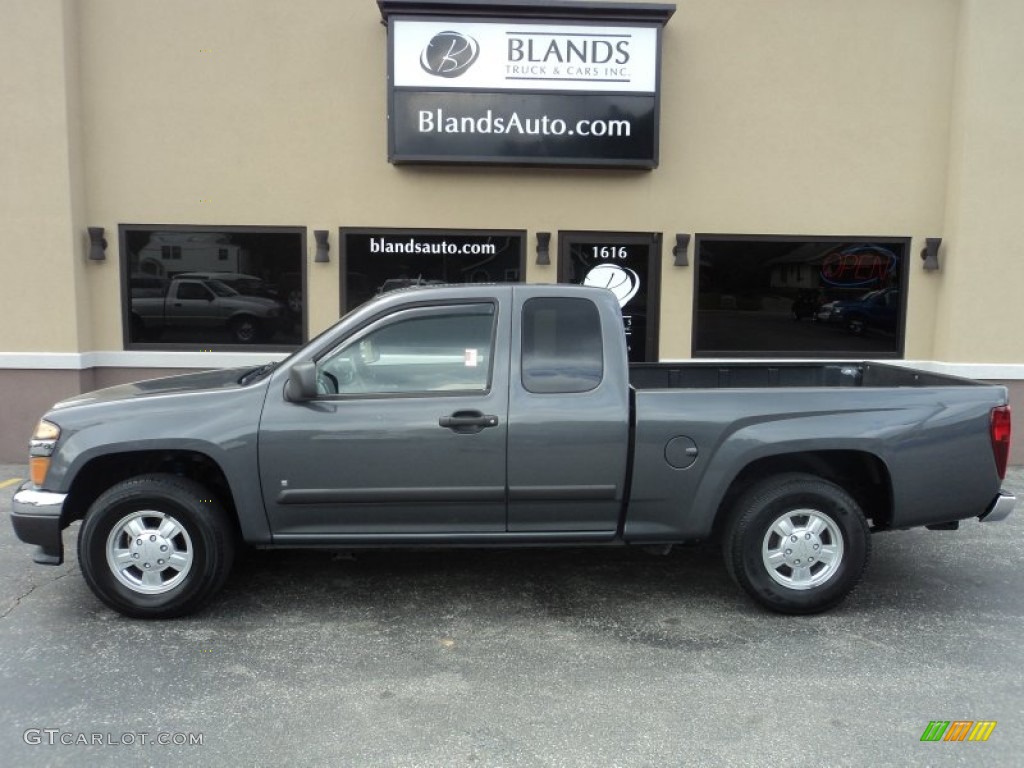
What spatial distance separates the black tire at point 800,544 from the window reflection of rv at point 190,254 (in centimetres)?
627

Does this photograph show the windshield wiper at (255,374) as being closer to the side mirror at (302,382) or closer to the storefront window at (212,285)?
the side mirror at (302,382)

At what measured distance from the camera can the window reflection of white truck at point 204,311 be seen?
8930 millimetres

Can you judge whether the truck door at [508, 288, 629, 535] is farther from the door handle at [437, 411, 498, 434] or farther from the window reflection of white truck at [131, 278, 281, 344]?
the window reflection of white truck at [131, 278, 281, 344]

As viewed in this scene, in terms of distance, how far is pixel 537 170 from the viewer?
8.77 meters

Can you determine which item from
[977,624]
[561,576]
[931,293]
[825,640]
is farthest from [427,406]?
[931,293]

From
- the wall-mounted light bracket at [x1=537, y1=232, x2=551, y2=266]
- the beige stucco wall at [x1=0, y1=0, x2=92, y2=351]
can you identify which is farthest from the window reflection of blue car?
the beige stucco wall at [x1=0, y1=0, x2=92, y2=351]

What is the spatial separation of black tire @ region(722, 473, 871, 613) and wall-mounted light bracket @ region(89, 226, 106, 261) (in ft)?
23.5

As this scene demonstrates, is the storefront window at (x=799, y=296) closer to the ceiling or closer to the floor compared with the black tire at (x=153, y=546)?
closer to the ceiling

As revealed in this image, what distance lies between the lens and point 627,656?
429 centimetres

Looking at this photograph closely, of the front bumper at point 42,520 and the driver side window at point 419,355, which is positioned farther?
the driver side window at point 419,355

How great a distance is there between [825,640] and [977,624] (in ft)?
3.30

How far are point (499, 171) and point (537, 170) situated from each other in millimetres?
402

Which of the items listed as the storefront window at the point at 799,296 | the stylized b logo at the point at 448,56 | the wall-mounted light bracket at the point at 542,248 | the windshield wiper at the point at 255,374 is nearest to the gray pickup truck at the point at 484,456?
the windshield wiper at the point at 255,374

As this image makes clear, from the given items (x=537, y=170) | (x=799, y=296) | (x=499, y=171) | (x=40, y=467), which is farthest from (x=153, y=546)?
(x=799, y=296)
